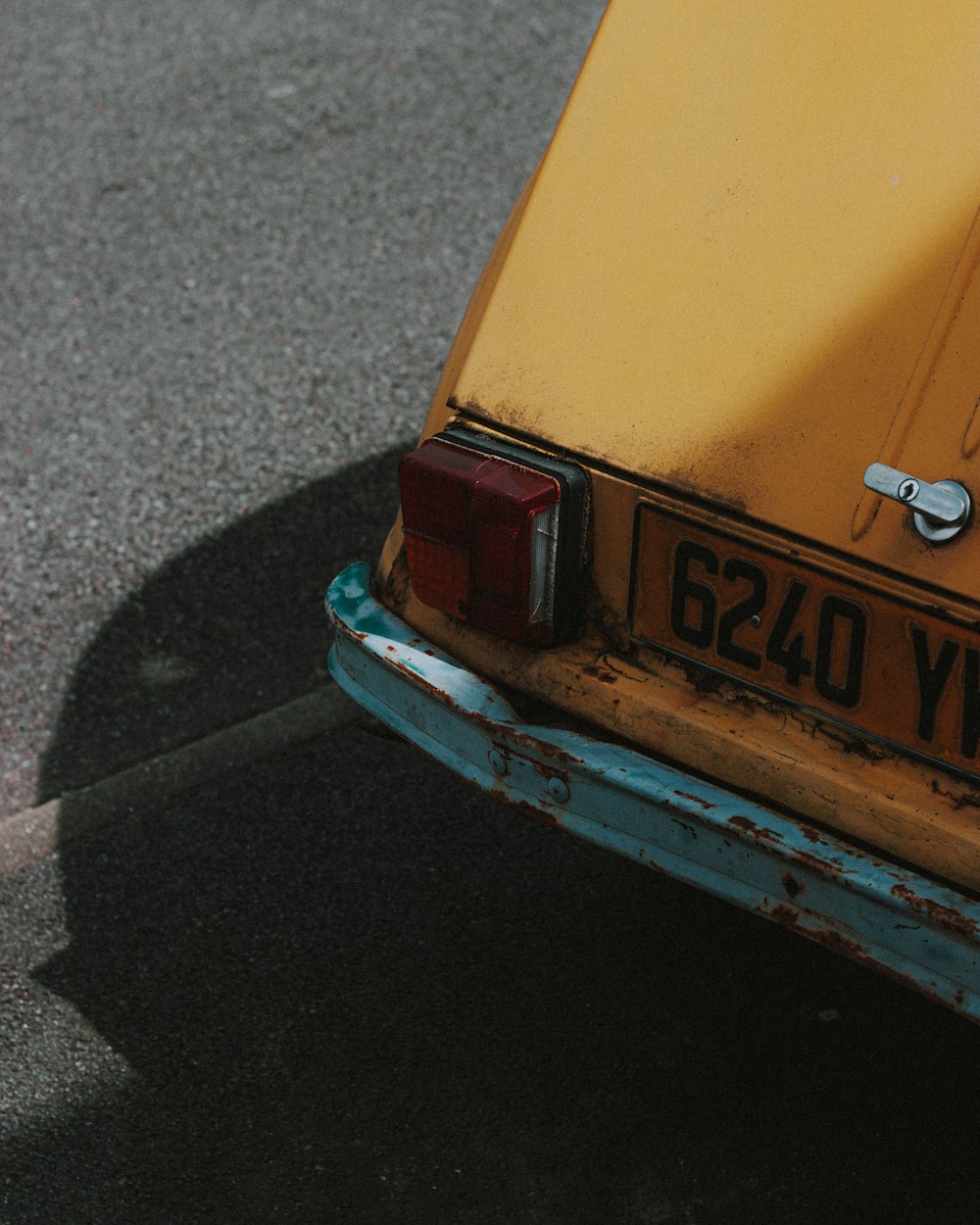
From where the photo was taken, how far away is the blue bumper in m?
1.84

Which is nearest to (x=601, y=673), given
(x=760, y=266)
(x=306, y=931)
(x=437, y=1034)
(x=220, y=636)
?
(x=760, y=266)

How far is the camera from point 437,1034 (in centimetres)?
272

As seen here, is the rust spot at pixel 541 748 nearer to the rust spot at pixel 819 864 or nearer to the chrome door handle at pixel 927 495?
the rust spot at pixel 819 864

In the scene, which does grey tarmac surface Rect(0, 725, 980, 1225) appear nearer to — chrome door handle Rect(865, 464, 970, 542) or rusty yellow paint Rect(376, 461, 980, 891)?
rusty yellow paint Rect(376, 461, 980, 891)

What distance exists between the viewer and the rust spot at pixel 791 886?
194 cm

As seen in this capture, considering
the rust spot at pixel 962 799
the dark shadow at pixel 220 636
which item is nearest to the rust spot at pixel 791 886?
the rust spot at pixel 962 799

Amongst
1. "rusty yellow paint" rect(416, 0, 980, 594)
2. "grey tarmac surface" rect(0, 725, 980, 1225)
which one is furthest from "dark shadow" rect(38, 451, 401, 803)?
"rusty yellow paint" rect(416, 0, 980, 594)

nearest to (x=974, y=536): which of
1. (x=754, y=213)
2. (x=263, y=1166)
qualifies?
(x=754, y=213)

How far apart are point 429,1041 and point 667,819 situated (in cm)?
94

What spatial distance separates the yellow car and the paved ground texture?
148 centimetres

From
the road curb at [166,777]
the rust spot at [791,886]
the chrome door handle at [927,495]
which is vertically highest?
the chrome door handle at [927,495]

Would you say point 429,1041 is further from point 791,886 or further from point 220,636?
point 220,636

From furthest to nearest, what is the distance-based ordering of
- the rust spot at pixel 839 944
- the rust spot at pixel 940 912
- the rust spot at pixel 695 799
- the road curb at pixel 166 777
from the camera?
the road curb at pixel 166 777, the rust spot at pixel 695 799, the rust spot at pixel 839 944, the rust spot at pixel 940 912

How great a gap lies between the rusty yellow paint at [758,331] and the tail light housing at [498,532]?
0.15 ft
